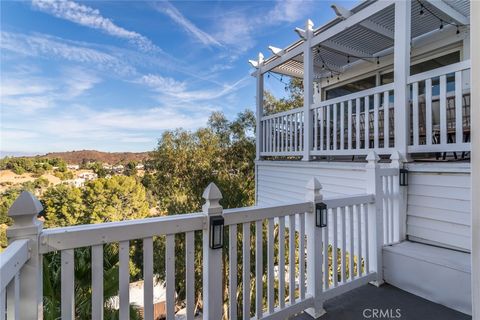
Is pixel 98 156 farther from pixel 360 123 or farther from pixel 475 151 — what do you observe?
pixel 475 151

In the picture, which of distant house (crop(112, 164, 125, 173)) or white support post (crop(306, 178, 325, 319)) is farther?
distant house (crop(112, 164, 125, 173))

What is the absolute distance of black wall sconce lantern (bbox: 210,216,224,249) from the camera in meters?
1.79

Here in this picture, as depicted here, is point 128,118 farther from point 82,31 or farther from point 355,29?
point 355,29

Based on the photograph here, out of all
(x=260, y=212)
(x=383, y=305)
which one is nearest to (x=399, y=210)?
(x=383, y=305)

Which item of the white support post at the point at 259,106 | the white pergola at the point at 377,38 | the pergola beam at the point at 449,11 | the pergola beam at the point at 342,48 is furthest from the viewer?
the white support post at the point at 259,106

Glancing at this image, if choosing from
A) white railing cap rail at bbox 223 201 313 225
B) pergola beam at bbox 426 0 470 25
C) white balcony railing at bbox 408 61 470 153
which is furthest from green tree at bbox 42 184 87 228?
pergola beam at bbox 426 0 470 25

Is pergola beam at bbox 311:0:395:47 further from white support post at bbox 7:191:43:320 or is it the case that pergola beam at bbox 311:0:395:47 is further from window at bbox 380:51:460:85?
white support post at bbox 7:191:43:320

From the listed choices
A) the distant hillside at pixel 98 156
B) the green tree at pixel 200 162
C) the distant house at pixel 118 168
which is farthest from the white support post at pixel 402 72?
the distant house at pixel 118 168

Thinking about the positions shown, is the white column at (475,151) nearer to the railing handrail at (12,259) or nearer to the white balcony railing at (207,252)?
the white balcony railing at (207,252)

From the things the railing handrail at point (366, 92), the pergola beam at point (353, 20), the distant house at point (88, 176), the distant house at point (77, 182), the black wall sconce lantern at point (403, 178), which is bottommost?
the distant house at point (77, 182)

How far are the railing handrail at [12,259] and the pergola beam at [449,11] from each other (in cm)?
570

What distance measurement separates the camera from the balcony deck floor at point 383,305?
235cm

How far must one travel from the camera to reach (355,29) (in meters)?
5.24

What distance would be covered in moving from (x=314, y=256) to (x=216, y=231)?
1130mm
